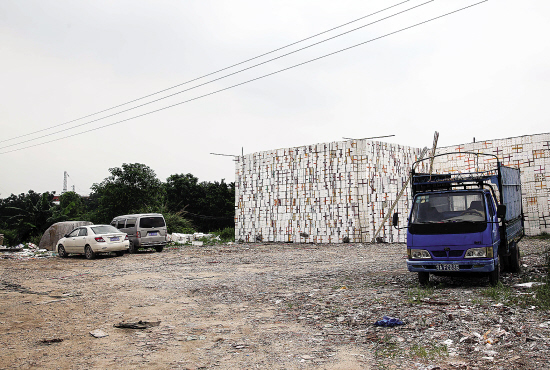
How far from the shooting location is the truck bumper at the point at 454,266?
27.9 ft

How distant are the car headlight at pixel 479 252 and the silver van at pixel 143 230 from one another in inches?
624

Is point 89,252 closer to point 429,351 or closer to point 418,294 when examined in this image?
point 418,294

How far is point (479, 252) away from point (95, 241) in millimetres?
15674

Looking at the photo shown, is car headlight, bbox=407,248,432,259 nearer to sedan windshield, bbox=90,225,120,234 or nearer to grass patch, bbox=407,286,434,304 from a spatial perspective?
grass patch, bbox=407,286,434,304

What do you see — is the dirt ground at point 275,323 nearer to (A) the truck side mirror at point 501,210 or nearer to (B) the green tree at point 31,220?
(A) the truck side mirror at point 501,210

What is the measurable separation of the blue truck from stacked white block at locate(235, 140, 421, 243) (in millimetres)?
12543

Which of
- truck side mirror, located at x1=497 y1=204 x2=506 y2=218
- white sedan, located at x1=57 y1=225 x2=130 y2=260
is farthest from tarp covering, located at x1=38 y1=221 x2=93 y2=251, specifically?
truck side mirror, located at x1=497 y1=204 x2=506 y2=218

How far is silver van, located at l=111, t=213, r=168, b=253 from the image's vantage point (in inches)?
837

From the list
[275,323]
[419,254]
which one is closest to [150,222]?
[419,254]

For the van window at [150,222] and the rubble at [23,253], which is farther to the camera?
the van window at [150,222]

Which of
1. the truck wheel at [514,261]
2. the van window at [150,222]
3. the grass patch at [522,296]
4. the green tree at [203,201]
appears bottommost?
the grass patch at [522,296]

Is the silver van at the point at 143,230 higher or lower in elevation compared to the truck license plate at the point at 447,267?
higher

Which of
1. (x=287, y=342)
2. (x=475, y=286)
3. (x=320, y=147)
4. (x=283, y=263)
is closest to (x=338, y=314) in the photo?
(x=287, y=342)

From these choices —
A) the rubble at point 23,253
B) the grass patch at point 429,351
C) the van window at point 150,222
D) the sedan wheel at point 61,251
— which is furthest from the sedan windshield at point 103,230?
the grass patch at point 429,351
